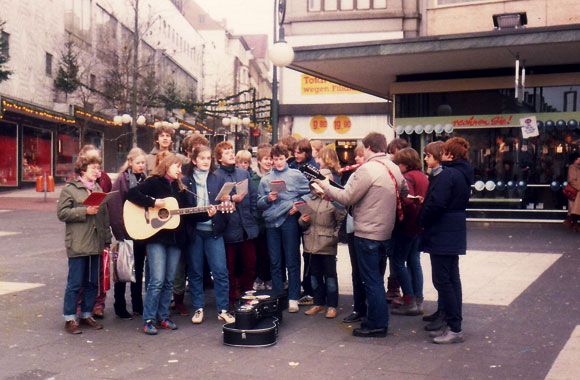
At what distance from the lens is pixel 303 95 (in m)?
30.3

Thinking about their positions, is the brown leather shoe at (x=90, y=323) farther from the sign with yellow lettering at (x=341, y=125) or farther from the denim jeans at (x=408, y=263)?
the sign with yellow lettering at (x=341, y=125)

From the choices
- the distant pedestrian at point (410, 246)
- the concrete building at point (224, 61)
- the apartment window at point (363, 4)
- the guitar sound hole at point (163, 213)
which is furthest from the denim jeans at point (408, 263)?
the concrete building at point (224, 61)

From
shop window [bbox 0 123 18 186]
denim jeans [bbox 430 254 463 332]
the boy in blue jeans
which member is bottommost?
denim jeans [bbox 430 254 463 332]

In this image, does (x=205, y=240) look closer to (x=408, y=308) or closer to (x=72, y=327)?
(x=72, y=327)

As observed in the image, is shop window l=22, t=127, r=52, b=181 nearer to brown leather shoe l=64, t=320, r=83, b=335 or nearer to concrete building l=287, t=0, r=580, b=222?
concrete building l=287, t=0, r=580, b=222

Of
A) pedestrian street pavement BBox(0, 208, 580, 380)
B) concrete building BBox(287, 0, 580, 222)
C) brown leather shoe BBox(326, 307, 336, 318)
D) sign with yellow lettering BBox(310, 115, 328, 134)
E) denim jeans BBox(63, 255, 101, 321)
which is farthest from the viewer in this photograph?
sign with yellow lettering BBox(310, 115, 328, 134)

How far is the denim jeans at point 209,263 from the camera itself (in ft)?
22.8

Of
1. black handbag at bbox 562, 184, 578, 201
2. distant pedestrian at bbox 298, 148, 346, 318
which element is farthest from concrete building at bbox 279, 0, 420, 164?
distant pedestrian at bbox 298, 148, 346, 318

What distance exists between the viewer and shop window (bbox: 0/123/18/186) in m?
30.6

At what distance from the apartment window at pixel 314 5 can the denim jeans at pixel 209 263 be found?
20.6 m

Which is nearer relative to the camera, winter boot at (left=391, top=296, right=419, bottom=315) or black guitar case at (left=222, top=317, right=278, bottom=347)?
black guitar case at (left=222, top=317, right=278, bottom=347)

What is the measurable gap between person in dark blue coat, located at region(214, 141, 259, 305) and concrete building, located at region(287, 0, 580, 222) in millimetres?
7846

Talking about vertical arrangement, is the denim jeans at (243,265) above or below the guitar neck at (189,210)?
below

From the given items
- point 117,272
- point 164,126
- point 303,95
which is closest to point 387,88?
point 303,95
